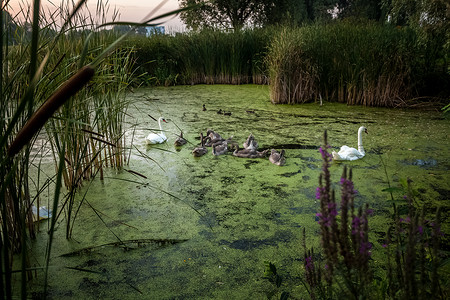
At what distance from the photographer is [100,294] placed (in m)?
1.48

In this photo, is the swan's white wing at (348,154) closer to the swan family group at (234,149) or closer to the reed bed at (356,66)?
the swan family group at (234,149)

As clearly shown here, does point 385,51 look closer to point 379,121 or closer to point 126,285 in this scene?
point 379,121

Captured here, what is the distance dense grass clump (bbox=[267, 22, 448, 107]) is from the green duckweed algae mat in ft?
3.33

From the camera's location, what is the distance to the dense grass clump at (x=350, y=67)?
492 cm

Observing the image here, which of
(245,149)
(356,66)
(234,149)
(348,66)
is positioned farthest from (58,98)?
(348,66)

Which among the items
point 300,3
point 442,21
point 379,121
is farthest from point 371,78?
point 300,3

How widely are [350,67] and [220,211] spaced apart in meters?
3.79

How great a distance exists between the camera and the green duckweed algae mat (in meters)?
1.57

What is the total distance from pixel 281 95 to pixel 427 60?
226cm

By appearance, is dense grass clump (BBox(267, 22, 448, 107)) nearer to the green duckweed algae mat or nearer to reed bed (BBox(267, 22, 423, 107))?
reed bed (BBox(267, 22, 423, 107))

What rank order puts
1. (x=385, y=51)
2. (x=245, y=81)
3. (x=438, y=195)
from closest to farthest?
(x=438, y=195) → (x=385, y=51) → (x=245, y=81)

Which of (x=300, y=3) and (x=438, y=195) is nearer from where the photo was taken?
(x=438, y=195)

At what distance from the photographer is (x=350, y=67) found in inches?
199

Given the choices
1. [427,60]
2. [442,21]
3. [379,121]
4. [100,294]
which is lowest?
[100,294]
